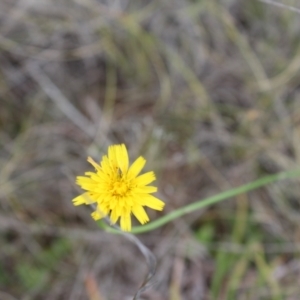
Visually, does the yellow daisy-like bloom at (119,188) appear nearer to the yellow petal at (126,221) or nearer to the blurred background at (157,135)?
the yellow petal at (126,221)

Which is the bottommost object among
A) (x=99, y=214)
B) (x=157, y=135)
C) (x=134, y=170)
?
(x=99, y=214)

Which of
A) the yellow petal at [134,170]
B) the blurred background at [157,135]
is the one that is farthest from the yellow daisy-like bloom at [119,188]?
the blurred background at [157,135]

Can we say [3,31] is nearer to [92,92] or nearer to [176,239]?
[92,92]

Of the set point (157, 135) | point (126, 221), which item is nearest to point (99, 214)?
point (126, 221)

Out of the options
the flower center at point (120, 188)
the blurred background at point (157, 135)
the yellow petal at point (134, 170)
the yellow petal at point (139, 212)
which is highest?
the blurred background at point (157, 135)

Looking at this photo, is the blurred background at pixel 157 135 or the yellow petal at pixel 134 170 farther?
the blurred background at pixel 157 135

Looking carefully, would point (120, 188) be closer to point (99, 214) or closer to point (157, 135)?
point (99, 214)

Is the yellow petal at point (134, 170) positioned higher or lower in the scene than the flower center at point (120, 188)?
higher

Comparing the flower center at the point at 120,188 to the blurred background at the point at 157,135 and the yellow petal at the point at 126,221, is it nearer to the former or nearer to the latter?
the yellow petal at the point at 126,221

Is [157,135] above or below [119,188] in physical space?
above
